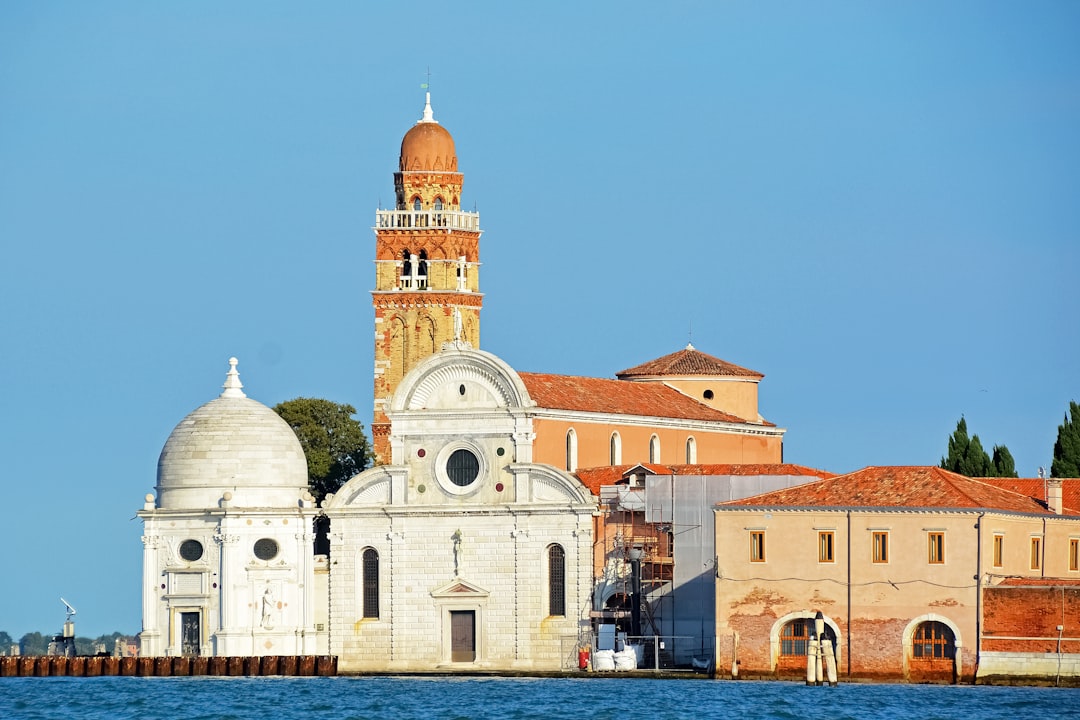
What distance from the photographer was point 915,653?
70.6 m

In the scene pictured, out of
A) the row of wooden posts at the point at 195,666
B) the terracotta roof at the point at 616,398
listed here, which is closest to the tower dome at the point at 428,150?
the terracotta roof at the point at 616,398

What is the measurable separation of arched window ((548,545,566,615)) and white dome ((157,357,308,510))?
7.81m

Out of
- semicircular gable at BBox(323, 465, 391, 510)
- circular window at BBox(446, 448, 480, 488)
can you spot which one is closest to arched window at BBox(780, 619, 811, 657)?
circular window at BBox(446, 448, 480, 488)

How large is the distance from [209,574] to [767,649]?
1735cm

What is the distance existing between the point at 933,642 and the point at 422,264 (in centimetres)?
2809

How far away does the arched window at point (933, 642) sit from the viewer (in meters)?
70.3

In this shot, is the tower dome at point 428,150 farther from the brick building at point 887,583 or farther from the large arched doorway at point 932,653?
the large arched doorway at point 932,653

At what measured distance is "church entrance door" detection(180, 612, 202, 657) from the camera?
268 ft

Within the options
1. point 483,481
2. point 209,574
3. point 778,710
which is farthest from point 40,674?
point 778,710

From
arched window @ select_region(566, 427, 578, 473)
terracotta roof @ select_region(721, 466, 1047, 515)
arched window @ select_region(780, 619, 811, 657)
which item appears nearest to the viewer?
terracotta roof @ select_region(721, 466, 1047, 515)

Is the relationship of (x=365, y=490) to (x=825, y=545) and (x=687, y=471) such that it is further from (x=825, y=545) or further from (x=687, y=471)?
(x=825, y=545)

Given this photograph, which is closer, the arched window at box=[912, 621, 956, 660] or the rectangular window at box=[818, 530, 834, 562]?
the arched window at box=[912, 621, 956, 660]

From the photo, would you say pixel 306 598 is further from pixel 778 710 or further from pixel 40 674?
pixel 778 710

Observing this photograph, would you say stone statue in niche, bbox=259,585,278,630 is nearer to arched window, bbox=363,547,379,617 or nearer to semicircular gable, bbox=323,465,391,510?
arched window, bbox=363,547,379,617
